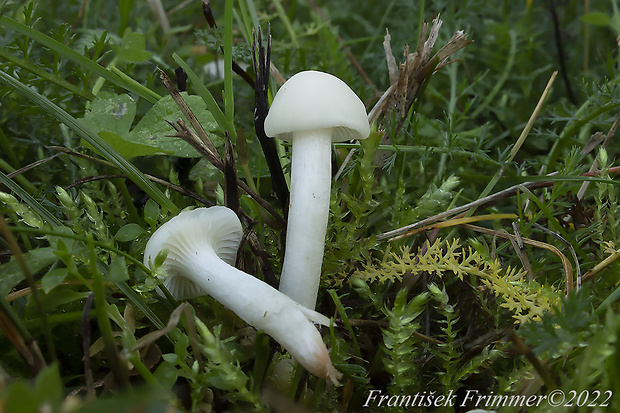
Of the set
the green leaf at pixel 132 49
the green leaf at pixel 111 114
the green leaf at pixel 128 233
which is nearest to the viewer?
the green leaf at pixel 128 233

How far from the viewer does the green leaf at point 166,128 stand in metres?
1.74

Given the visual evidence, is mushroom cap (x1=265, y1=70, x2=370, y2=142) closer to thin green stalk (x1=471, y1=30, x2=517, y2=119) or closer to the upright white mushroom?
the upright white mushroom

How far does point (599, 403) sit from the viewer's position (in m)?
1.12

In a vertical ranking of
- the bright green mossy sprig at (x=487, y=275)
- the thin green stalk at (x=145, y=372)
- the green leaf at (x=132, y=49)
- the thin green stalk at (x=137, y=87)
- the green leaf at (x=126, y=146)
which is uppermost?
the green leaf at (x=132, y=49)

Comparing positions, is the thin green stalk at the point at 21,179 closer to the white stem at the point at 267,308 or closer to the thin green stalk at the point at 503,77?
the white stem at the point at 267,308

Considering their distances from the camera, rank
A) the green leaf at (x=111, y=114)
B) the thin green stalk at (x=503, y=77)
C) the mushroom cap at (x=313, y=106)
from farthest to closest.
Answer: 1. the thin green stalk at (x=503, y=77)
2. the green leaf at (x=111, y=114)
3. the mushroom cap at (x=313, y=106)

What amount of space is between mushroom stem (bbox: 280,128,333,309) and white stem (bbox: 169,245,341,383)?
10cm

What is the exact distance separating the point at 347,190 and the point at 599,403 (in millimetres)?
933

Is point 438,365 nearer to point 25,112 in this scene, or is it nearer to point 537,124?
point 537,124

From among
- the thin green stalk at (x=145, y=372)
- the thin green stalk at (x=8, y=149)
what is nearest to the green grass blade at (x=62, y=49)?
the thin green stalk at (x=8, y=149)

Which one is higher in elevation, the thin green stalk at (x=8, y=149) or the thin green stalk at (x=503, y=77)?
the thin green stalk at (x=503, y=77)

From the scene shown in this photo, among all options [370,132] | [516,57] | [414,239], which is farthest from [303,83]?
[516,57]

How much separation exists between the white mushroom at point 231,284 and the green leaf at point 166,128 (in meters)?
0.39

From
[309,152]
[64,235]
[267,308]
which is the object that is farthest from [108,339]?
[309,152]
